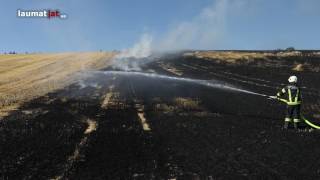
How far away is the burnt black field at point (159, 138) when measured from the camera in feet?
35.8

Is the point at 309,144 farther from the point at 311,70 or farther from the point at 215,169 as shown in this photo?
the point at 311,70

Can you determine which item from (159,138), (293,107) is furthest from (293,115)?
(159,138)

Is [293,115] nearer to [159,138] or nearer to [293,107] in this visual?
[293,107]

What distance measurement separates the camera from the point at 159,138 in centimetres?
1411

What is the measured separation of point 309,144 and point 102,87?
608 inches

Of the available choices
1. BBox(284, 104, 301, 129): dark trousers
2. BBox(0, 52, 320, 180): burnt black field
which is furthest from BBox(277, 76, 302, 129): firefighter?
BBox(0, 52, 320, 180): burnt black field

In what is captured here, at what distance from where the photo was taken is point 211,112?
62.5 feet

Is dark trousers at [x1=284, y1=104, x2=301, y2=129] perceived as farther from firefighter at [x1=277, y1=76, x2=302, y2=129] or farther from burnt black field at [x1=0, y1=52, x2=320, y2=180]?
burnt black field at [x1=0, y1=52, x2=320, y2=180]

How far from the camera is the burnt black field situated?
10.9 metres

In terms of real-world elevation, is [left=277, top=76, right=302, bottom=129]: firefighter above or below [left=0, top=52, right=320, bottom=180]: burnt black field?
above

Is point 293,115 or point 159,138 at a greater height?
point 293,115

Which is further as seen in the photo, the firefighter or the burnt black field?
the firefighter

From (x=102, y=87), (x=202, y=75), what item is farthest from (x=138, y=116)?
(x=202, y=75)

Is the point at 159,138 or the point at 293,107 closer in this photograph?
the point at 159,138
